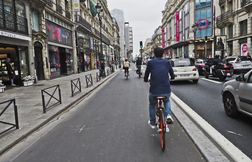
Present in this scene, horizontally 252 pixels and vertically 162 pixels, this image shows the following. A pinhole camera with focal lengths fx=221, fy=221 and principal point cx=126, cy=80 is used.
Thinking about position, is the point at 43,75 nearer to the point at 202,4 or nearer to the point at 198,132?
the point at 198,132

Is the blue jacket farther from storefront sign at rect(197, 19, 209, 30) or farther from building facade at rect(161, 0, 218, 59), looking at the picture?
storefront sign at rect(197, 19, 209, 30)

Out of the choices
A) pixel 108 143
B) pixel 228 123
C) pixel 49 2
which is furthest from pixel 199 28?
pixel 108 143

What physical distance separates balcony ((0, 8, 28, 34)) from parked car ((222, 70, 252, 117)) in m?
13.7

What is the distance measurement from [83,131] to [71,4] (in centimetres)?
2732

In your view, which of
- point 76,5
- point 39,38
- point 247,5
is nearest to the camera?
point 39,38

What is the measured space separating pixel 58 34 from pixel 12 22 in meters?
9.00

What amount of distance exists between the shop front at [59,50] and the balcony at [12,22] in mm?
4404

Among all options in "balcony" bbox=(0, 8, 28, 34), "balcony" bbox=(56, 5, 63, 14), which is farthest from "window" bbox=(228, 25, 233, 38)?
"balcony" bbox=(0, 8, 28, 34)

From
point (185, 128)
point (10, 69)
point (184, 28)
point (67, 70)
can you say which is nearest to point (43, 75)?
point (10, 69)

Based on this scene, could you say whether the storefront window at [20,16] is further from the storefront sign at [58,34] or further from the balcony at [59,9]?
the balcony at [59,9]

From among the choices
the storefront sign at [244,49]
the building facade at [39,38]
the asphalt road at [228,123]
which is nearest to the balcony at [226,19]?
the storefront sign at [244,49]

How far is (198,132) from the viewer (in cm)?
486

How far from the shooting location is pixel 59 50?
25.0 m

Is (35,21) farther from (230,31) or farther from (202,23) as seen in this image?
(202,23)
